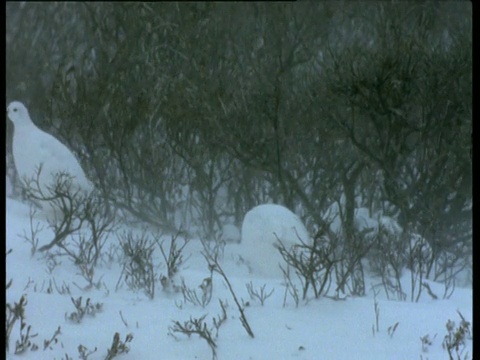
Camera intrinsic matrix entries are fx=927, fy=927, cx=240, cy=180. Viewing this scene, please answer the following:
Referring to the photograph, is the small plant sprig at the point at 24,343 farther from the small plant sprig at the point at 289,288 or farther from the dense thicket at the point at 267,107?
the dense thicket at the point at 267,107

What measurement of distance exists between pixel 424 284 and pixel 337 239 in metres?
0.44

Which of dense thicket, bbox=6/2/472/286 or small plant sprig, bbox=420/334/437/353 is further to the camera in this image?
dense thicket, bbox=6/2/472/286

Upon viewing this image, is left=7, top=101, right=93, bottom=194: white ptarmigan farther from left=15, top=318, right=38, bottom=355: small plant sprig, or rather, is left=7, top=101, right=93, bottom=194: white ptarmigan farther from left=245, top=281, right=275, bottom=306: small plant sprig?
left=15, top=318, right=38, bottom=355: small plant sprig

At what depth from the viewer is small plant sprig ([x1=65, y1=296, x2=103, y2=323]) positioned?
3.09 m

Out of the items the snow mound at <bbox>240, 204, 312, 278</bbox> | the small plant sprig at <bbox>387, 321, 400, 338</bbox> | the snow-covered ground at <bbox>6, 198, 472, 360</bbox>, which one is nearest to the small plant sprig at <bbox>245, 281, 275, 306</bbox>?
the snow-covered ground at <bbox>6, 198, 472, 360</bbox>

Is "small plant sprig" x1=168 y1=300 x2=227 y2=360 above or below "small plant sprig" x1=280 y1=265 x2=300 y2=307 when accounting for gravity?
below

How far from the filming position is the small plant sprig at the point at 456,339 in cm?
304

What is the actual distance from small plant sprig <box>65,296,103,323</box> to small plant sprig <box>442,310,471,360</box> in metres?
1.17

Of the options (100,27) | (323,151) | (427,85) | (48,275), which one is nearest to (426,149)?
(427,85)

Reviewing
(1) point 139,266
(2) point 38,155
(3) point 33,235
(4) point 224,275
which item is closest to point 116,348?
(4) point 224,275

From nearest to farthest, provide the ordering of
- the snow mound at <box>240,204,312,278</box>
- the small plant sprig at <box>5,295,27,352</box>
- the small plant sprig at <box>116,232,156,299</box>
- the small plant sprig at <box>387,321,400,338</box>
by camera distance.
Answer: the small plant sprig at <box>5,295,27,352</box> → the small plant sprig at <box>387,321,400,338</box> → the small plant sprig at <box>116,232,156,299</box> → the snow mound at <box>240,204,312,278</box>

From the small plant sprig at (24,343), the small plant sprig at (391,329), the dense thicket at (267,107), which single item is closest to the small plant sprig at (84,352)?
the small plant sprig at (24,343)

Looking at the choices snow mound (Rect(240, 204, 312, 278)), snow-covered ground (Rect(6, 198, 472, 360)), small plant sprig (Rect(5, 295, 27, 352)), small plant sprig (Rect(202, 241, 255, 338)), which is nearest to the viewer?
small plant sprig (Rect(5, 295, 27, 352))

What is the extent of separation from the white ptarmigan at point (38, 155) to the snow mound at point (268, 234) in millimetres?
758
